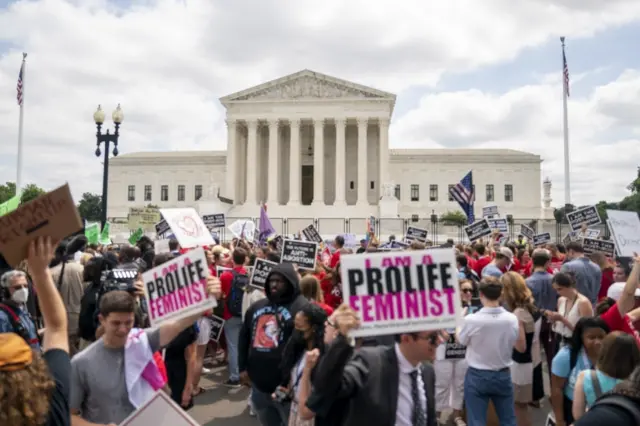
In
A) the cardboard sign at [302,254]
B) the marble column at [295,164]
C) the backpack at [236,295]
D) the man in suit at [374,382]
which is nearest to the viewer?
the man in suit at [374,382]

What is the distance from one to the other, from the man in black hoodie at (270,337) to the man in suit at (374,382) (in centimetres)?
176

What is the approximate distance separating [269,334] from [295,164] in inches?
2067

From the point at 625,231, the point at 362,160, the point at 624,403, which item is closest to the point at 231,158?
the point at 362,160

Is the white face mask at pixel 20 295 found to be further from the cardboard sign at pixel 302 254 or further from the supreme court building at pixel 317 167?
the supreme court building at pixel 317 167

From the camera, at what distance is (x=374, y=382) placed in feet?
10.4

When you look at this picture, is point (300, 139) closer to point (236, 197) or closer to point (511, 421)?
point (236, 197)

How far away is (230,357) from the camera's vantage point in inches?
355

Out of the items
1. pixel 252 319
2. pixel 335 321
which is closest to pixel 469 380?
pixel 252 319

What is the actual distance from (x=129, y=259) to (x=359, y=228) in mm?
43380

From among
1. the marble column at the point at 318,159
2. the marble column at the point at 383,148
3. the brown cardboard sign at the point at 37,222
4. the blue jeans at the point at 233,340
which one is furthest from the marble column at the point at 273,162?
the brown cardboard sign at the point at 37,222

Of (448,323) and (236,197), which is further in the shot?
(236,197)

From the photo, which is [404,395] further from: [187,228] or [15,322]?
[187,228]

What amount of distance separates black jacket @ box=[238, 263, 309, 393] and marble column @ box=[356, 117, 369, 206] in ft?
169

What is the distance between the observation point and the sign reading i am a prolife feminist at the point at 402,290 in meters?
3.24
